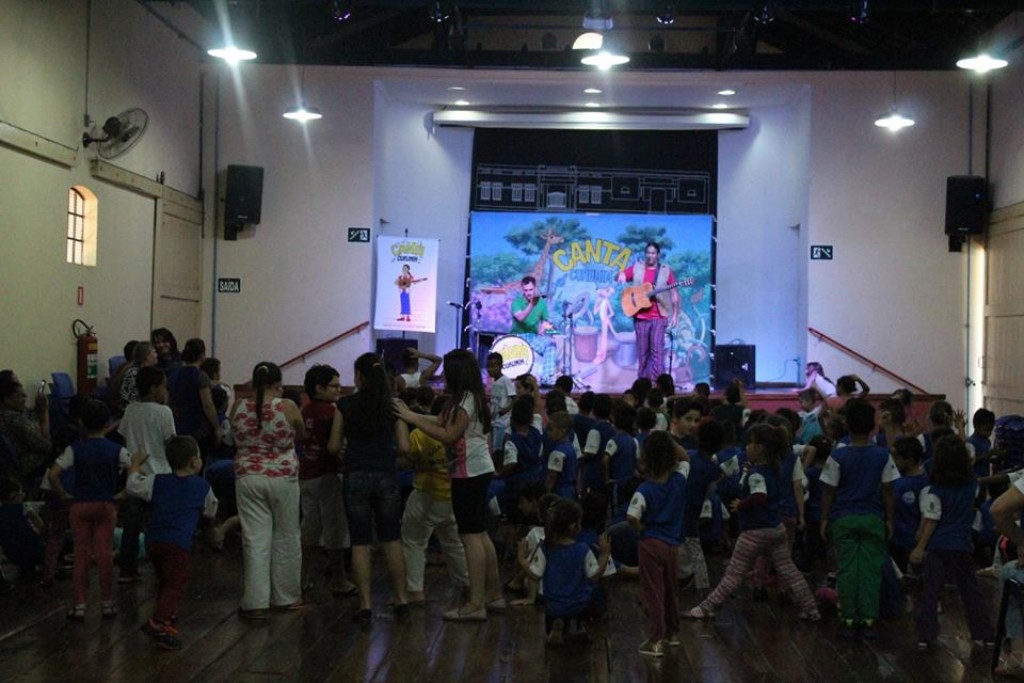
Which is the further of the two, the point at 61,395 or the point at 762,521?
the point at 61,395

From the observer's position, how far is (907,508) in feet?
23.4

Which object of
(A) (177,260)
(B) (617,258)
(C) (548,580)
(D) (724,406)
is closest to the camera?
(C) (548,580)

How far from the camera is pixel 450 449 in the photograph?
648cm

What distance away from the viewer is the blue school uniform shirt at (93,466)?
21.5 feet

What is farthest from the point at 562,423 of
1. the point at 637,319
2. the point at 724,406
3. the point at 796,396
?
the point at 637,319

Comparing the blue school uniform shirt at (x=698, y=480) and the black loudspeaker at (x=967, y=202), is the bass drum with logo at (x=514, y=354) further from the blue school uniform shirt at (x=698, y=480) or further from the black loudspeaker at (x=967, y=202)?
the blue school uniform shirt at (x=698, y=480)

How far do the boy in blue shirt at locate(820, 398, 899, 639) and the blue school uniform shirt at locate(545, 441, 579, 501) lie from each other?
5.63ft

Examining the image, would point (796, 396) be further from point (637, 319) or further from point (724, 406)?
point (724, 406)

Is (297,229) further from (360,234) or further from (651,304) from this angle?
(651,304)

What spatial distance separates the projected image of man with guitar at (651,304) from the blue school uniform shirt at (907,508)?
8.60 metres

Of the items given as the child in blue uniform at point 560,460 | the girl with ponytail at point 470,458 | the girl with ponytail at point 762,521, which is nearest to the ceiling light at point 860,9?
the child in blue uniform at point 560,460

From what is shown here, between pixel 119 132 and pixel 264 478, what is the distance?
256 inches

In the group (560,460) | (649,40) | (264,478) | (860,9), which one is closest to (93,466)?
(264,478)

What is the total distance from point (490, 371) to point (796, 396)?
19.1 feet
